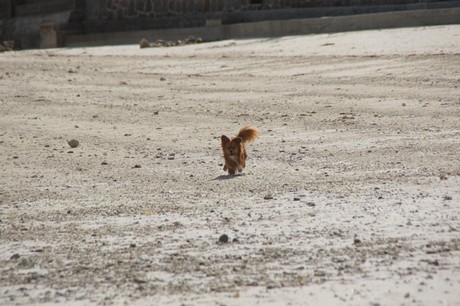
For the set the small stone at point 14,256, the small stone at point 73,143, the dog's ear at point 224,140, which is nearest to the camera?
the small stone at point 14,256

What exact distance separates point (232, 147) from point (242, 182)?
0.40 meters

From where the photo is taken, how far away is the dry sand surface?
5316 millimetres

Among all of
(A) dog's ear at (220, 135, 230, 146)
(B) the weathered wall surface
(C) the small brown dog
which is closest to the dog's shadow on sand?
(C) the small brown dog

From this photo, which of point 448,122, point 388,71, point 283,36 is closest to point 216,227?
point 448,122

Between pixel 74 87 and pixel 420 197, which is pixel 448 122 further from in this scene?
pixel 74 87

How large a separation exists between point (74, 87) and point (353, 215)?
968 centimetres

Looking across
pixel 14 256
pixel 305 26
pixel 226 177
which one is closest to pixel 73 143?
pixel 226 177

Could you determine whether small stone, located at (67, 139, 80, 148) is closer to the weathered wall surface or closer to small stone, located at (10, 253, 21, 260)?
small stone, located at (10, 253, 21, 260)

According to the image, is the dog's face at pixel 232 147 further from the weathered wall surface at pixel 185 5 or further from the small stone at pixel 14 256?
the weathered wall surface at pixel 185 5

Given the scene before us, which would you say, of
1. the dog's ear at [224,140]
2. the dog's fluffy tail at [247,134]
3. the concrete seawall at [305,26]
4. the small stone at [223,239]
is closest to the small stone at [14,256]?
the small stone at [223,239]

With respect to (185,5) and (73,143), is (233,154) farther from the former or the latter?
(185,5)

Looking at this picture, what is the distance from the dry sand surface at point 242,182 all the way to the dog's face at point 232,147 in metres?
0.28

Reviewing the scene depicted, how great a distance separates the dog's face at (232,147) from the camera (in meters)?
8.47

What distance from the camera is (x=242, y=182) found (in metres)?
8.27
